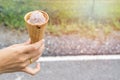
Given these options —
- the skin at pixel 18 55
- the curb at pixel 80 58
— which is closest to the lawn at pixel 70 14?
the curb at pixel 80 58

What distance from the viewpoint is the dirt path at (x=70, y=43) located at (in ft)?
16.3

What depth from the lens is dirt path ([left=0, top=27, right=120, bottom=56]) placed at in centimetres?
498

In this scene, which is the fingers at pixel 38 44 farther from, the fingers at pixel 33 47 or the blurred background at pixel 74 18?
the blurred background at pixel 74 18

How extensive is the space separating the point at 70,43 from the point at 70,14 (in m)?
0.94

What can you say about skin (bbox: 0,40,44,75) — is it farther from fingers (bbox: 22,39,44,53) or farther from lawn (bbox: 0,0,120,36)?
lawn (bbox: 0,0,120,36)

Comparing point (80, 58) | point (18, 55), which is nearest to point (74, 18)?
point (80, 58)

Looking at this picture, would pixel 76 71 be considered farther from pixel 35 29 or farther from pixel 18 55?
pixel 35 29

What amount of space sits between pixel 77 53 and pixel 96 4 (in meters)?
1.49

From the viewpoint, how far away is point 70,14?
5934 mm

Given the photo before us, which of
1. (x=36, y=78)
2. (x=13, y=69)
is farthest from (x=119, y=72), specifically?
(x=13, y=69)

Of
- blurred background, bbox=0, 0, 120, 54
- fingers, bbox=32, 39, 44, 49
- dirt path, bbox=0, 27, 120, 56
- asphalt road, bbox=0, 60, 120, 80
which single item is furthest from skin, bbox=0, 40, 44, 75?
blurred background, bbox=0, 0, 120, 54

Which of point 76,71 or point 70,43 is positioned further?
point 70,43

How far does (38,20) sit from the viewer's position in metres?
2.04

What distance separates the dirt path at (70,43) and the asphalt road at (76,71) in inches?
9.3
